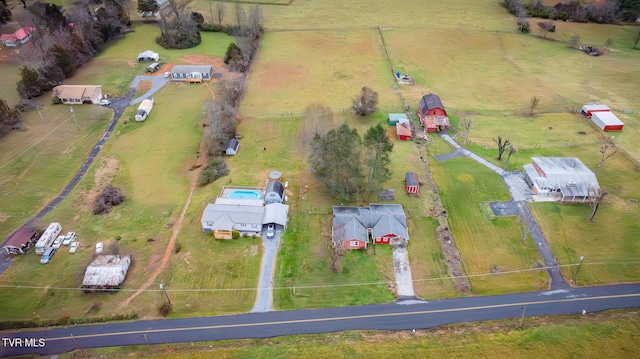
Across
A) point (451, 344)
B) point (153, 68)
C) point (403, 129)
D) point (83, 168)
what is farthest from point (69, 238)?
point (153, 68)

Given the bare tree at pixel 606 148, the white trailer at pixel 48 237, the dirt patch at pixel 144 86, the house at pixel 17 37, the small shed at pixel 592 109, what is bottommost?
the white trailer at pixel 48 237

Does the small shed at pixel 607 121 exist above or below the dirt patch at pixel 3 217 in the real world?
above

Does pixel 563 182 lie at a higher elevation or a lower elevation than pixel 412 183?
higher

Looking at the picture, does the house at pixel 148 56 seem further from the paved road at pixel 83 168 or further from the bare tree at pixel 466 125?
the bare tree at pixel 466 125

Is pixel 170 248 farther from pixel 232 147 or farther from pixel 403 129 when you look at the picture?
pixel 403 129

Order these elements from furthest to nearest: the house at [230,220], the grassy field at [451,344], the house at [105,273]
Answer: the house at [230,220], the house at [105,273], the grassy field at [451,344]

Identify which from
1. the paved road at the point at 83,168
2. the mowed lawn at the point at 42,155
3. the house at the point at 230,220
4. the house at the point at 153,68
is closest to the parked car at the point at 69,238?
the paved road at the point at 83,168
